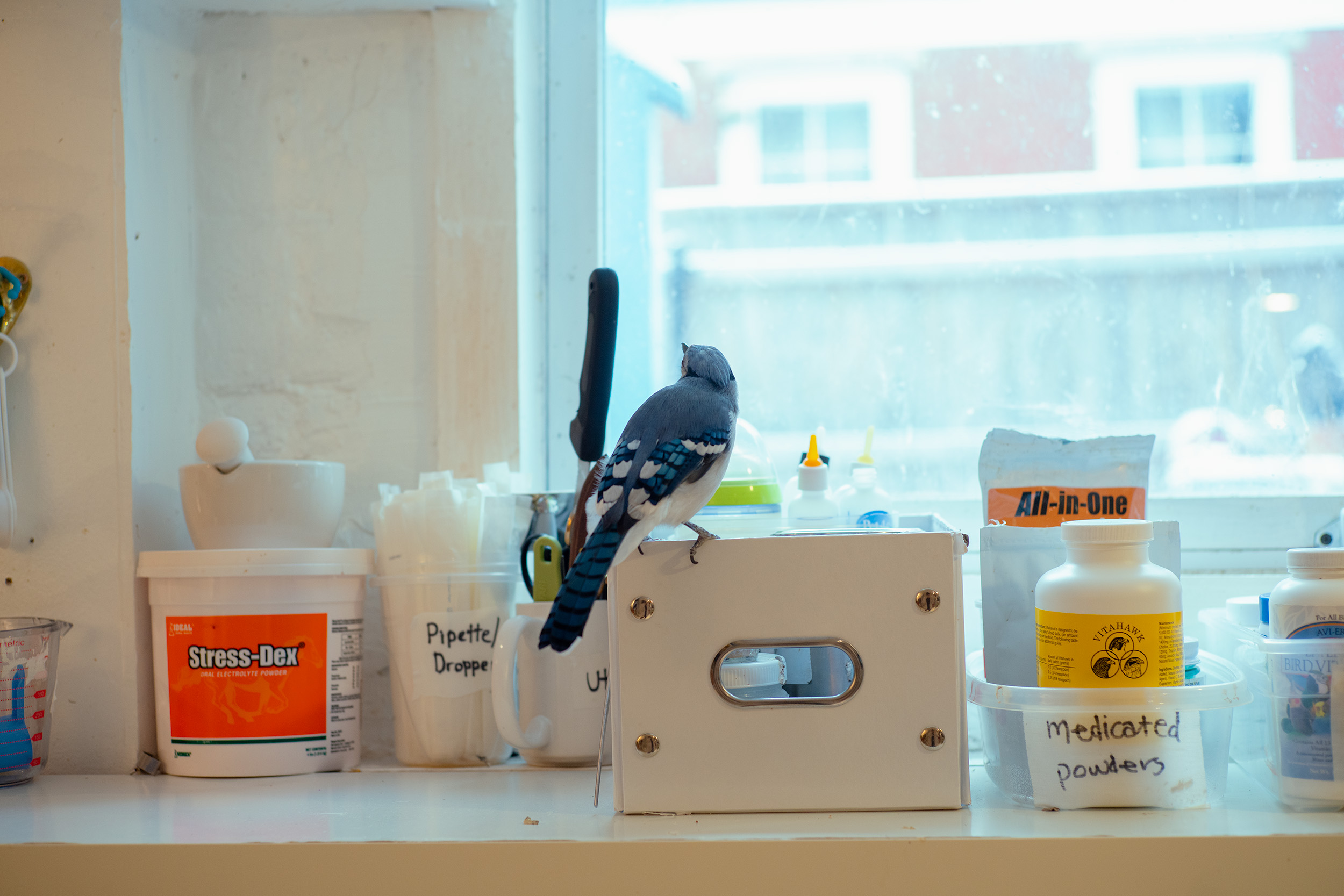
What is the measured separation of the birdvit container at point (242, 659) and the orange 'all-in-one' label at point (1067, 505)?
25.1 inches

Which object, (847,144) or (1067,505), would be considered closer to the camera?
(1067,505)

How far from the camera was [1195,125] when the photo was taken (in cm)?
114

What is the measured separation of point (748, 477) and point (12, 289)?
2.45 ft

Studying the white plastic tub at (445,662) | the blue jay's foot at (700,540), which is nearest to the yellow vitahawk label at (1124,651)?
the blue jay's foot at (700,540)

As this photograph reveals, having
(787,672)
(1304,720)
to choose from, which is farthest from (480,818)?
(1304,720)

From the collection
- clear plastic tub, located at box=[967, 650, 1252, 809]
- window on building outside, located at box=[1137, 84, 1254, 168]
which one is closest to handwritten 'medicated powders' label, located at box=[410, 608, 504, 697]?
clear plastic tub, located at box=[967, 650, 1252, 809]

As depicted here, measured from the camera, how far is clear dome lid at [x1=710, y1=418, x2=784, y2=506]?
92 cm

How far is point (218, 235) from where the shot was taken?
3.68 feet

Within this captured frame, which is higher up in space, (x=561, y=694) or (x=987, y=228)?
(x=987, y=228)

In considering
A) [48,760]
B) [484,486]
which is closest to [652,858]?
[484,486]

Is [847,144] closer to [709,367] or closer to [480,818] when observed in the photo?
[709,367]

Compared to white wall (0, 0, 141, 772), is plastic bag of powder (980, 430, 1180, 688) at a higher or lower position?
lower

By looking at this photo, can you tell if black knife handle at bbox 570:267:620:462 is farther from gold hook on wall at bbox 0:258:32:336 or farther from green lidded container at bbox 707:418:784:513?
gold hook on wall at bbox 0:258:32:336

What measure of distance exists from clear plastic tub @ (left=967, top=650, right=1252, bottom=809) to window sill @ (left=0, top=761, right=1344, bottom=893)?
0.01m
